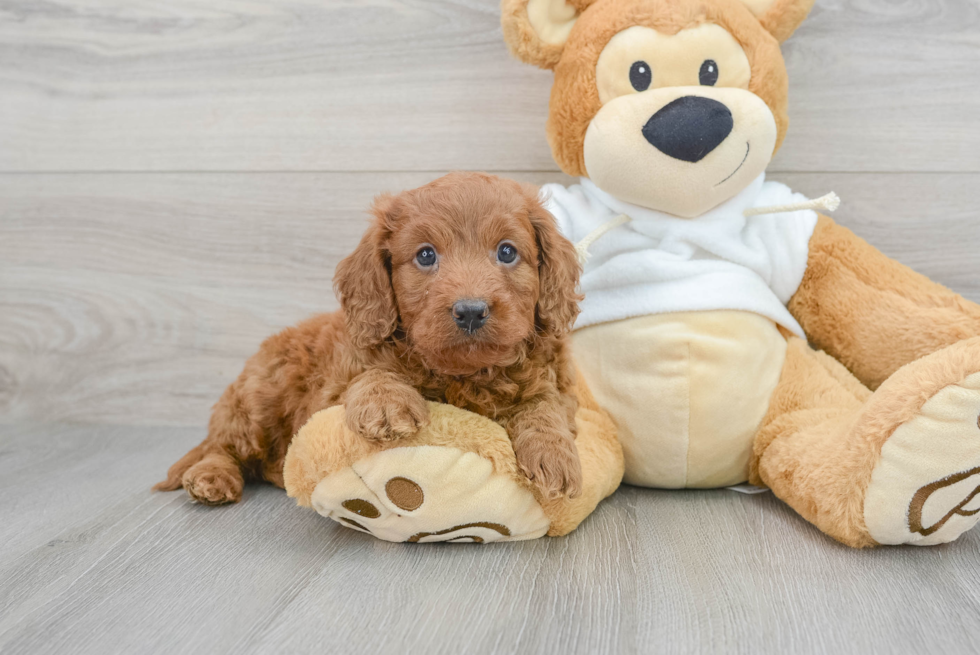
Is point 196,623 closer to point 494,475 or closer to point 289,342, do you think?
point 494,475

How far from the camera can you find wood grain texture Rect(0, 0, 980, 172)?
1.70 metres

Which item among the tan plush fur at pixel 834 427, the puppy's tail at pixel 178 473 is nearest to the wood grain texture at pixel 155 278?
the puppy's tail at pixel 178 473

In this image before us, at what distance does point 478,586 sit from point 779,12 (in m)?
1.28

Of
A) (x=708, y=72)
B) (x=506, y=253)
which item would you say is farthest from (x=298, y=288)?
(x=708, y=72)

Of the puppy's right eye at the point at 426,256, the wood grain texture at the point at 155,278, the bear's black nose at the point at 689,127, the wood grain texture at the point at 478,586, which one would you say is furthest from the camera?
the wood grain texture at the point at 155,278

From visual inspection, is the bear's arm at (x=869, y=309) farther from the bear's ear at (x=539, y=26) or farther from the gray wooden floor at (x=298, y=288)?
the bear's ear at (x=539, y=26)

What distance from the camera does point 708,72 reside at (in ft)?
4.60

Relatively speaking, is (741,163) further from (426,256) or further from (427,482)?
(427,482)

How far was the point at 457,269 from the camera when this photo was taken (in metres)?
1.15

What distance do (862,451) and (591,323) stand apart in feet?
1.85

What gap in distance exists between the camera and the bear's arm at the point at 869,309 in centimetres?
143

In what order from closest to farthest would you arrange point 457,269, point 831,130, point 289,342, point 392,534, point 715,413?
point 457,269
point 392,534
point 715,413
point 289,342
point 831,130

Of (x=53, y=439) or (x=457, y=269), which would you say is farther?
(x=53, y=439)

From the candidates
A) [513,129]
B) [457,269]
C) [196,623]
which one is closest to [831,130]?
[513,129]
